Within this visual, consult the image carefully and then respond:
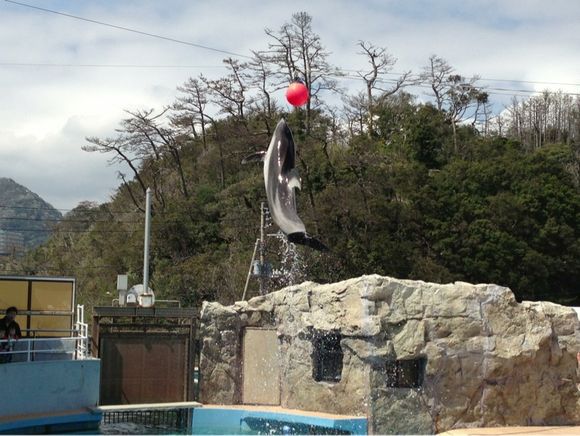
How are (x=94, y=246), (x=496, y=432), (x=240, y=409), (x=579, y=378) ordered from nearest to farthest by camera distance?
(x=496, y=432)
(x=579, y=378)
(x=240, y=409)
(x=94, y=246)

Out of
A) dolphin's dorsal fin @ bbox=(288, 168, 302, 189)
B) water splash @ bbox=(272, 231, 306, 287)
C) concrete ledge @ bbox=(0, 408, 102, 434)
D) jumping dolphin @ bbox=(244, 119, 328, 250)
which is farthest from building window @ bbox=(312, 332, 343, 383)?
water splash @ bbox=(272, 231, 306, 287)

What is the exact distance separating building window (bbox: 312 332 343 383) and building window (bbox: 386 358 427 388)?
1340 millimetres

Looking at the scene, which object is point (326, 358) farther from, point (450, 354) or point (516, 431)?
point (516, 431)

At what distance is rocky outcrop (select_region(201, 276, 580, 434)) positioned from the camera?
45.6 feet

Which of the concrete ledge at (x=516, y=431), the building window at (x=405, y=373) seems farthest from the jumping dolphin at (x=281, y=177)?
the concrete ledge at (x=516, y=431)

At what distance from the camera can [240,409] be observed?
1577 cm

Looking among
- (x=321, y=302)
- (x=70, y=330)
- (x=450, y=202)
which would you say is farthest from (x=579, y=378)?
(x=450, y=202)

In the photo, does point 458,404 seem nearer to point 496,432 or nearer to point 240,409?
point 496,432

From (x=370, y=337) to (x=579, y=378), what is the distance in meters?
4.00

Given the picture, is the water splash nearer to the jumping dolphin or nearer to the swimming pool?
the swimming pool

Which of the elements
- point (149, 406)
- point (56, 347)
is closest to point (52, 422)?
point (56, 347)

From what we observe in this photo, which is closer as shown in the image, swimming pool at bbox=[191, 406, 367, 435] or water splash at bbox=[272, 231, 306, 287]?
swimming pool at bbox=[191, 406, 367, 435]

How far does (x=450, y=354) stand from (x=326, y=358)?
8.34 feet

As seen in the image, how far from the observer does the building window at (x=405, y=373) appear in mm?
14087
